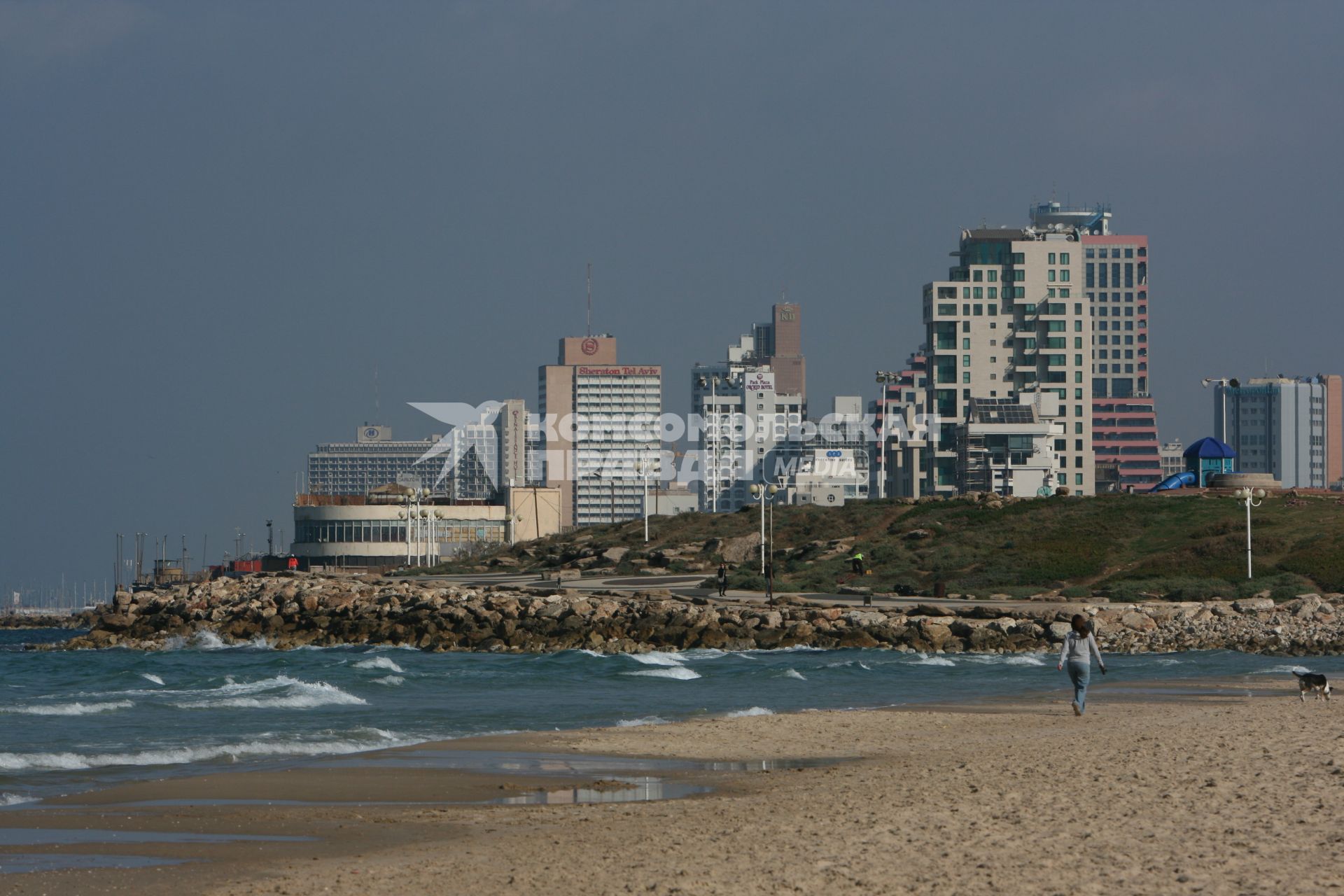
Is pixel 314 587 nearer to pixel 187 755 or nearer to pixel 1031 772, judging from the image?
pixel 187 755

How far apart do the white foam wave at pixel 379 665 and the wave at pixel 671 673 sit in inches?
264

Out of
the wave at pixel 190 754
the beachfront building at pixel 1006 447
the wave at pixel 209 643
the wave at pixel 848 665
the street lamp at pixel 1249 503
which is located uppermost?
the beachfront building at pixel 1006 447

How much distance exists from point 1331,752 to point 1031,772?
12.5 ft

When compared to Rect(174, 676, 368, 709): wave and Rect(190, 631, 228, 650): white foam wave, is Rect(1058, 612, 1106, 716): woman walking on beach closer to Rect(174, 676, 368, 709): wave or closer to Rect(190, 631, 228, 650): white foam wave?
Rect(174, 676, 368, 709): wave

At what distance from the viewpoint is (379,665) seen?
4347 cm

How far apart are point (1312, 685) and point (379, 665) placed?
1017 inches

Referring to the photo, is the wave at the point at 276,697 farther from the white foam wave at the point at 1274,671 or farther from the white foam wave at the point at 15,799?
the white foam wave at the point at 1274,671

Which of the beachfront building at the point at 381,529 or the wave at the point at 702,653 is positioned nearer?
the wave at the point at 702,653

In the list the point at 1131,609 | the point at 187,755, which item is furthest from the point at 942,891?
the point at 1131,609

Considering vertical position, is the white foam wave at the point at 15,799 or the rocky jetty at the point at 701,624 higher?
the white foam wave at the point at 15,799

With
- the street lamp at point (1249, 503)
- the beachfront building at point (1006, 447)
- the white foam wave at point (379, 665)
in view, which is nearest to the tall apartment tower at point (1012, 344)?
the beachfront building at point (1006, 447)

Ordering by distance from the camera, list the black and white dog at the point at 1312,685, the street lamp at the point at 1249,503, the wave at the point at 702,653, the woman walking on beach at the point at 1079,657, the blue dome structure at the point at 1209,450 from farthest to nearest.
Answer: the blue dome structure at the point at 1209,450, the street lamp at the point at 1249,503, the wave at the point at 702,653, the black and white dog at the point at 1312,685, the woman walking on beach at the point at 1079,657

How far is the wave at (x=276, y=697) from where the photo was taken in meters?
31.0

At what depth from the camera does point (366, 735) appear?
24406mm
